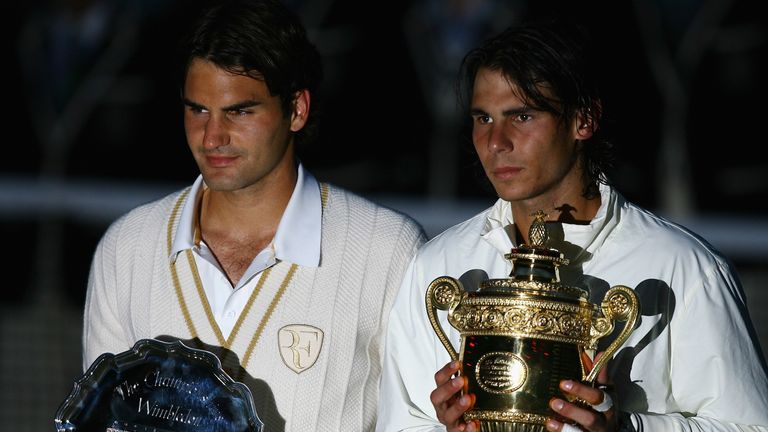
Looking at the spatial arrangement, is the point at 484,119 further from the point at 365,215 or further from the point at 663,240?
the point at 365,215

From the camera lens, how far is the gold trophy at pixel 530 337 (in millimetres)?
2980

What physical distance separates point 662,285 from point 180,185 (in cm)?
418

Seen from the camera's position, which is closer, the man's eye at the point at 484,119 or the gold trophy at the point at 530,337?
the gold trophy at the point at 530,337

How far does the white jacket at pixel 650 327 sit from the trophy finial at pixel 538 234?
0.52ft

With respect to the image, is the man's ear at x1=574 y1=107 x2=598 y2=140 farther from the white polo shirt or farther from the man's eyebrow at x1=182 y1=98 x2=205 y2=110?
the man's eyebrow at x1=182 y1=98 x2=205 y2=110

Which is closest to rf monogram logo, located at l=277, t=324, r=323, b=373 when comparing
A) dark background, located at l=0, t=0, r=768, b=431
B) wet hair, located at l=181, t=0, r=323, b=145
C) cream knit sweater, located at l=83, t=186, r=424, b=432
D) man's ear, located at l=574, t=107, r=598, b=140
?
cream knit sweater, located at l=83, t=186, r=424, b=432

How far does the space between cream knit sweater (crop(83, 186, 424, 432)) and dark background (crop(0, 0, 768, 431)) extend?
254 centimetres

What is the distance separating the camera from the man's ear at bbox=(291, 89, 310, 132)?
4027mm

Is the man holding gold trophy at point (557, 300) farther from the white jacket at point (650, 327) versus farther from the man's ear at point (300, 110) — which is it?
the man's ear at point (300, 110)

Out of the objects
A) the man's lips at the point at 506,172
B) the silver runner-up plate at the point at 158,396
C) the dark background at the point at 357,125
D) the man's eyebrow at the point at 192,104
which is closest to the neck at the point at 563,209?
the man's lips at the point at 506,172

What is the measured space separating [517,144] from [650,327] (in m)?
0.49

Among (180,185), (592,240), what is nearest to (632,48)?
(180,185)

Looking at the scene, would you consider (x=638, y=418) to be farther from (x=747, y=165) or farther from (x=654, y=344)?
(x=747, y=165)

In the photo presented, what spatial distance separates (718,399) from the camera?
3.12 metres
